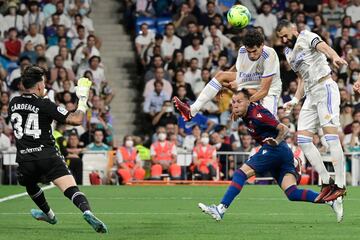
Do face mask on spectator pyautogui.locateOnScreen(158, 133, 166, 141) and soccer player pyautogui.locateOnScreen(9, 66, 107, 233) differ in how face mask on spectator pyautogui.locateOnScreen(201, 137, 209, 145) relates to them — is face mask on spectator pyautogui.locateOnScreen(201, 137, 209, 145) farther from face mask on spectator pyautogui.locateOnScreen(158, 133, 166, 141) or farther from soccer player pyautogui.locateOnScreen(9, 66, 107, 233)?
soccer player pyautogui.locateOnScreen(9, 66, 107, 233)

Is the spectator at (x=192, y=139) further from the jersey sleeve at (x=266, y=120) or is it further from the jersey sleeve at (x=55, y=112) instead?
the jersey sleeve at (x=55, y=112)

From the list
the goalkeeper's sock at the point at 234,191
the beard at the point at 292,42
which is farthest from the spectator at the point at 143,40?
the goalkeeper's sock at the point at 234,191

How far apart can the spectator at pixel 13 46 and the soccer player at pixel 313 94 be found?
13.3m

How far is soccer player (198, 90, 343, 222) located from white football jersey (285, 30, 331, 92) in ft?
5.81

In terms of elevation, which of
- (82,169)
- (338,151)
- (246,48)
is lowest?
(82,169)

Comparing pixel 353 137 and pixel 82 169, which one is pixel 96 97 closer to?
pixel 82 169

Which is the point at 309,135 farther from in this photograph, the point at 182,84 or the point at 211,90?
the point at 182,84

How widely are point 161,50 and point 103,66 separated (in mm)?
1691

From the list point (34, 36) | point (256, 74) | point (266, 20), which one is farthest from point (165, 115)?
point (256, 74)

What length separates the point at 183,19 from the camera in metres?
29.2

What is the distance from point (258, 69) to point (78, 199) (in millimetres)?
4226

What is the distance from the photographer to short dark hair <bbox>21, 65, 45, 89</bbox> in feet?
41.7

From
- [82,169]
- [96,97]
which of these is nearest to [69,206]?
[82,169]

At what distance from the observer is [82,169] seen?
78.9ft
